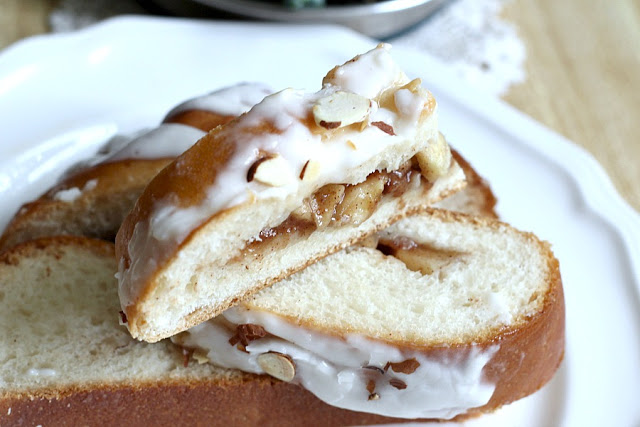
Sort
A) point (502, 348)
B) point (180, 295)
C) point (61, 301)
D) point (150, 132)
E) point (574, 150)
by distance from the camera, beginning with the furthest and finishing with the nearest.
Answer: point (574, 150) < point (150, 132) < point (61, 301) < point (502, 348) < point (180, 295)

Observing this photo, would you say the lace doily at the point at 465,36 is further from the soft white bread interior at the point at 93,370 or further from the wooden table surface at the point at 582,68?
the soft white bread interior at the point at 93,370

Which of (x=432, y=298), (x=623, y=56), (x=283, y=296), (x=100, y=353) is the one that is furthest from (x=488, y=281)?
(x=623, y=56)

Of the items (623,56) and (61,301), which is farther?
(623,56)

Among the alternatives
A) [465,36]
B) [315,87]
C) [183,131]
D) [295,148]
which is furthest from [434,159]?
[465,36]

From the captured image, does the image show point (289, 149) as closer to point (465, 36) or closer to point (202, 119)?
point (202, 119)

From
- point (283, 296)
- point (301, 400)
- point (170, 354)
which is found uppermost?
point (283, 296)

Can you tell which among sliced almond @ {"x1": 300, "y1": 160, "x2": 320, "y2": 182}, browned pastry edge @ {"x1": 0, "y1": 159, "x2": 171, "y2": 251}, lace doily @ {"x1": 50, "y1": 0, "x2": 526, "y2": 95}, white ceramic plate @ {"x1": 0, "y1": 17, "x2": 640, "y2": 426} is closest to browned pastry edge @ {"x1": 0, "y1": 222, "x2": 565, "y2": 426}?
browned pastry edge @ {"x1": 0, "y1": 159, "x2": 171, "y2": 251}

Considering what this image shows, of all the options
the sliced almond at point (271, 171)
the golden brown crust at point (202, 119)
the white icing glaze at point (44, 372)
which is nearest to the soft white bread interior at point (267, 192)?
the sliced almond at point (271, 171)

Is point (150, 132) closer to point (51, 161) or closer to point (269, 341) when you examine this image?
point (51, 161)
